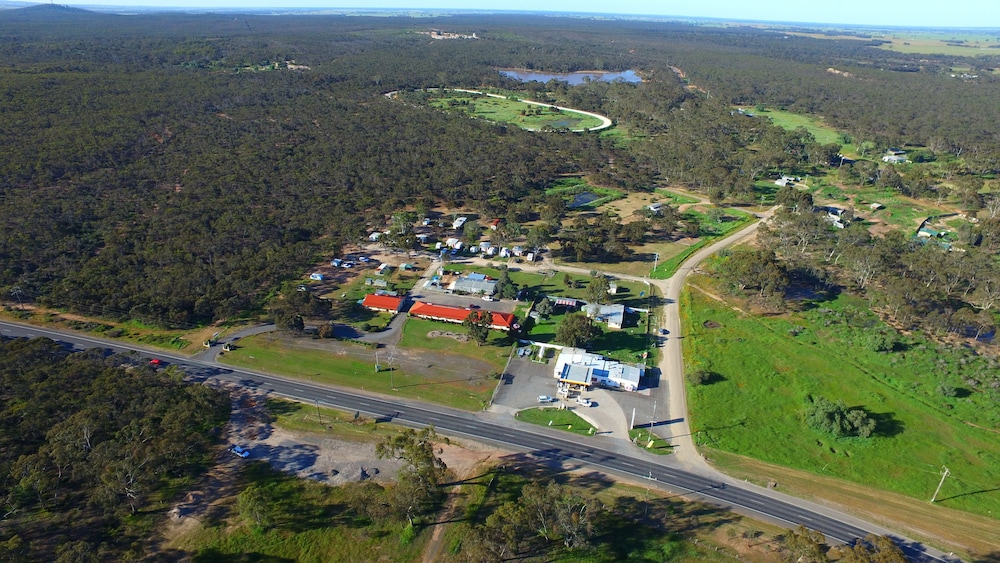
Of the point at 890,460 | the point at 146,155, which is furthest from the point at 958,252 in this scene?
the point at 146,155

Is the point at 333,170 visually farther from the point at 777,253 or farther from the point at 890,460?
the point at 890,460

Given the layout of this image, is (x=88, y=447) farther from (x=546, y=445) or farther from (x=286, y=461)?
(x=546, y=445)

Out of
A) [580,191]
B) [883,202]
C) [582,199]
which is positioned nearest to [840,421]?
[582,199]

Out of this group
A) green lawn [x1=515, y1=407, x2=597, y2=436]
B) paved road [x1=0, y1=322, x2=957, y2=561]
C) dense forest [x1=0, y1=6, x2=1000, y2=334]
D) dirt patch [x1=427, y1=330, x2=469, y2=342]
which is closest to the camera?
paved road [x1=0, y1=322, x2=957, y2=561]

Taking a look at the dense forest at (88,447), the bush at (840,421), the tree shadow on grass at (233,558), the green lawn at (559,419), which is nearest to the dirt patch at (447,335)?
the green lawn at (559,419)

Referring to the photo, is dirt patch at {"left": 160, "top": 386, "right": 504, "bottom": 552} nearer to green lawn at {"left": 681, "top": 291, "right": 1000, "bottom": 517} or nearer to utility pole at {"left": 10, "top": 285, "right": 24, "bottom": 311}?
green lawn at {"left": 681, "top": 291, "right": 1000, "bottom": 517}

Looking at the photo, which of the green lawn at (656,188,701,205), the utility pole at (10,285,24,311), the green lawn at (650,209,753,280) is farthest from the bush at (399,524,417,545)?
the green lawn at (656,188,701,205)

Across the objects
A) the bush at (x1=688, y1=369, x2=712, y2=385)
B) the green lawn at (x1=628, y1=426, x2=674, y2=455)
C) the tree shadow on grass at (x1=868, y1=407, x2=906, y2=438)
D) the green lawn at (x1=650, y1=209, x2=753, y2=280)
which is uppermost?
the green lawn at (x1=650, y1=209, x2=753, y2=280)

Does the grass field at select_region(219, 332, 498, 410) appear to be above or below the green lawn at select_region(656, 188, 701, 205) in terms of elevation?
below

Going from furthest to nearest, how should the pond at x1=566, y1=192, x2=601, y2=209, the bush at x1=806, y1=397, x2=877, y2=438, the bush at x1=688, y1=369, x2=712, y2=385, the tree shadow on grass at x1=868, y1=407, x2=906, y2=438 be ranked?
the pond at x1=566, y1=192, x2=601, y2=209 → the bush at x1=688, y1=369, x2=712, y2=385 → the tree shadow on grass at x1=868, y1=407, x2=906, y2=438 → the bush at x1=806, y1=397, x2=877, y2=438
